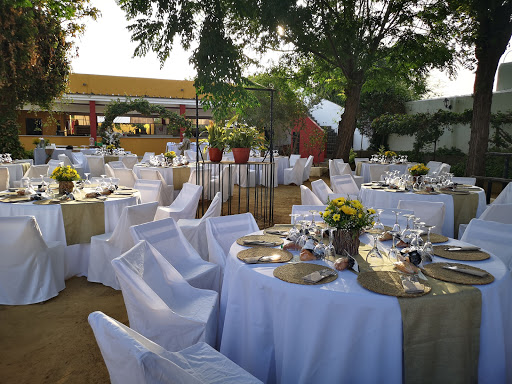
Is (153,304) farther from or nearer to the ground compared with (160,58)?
nearer to the ground

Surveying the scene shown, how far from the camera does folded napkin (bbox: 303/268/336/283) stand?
207 centimetres

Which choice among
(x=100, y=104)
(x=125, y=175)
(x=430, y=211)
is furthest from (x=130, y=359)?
(x=100, y=104)

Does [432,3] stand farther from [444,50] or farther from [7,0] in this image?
[7,0]

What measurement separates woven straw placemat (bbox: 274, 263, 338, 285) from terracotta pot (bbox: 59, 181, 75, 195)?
138 inches

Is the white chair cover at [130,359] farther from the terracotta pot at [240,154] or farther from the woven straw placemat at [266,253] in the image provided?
the terracotta pot at [240,154]

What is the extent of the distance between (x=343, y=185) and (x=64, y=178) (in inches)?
186

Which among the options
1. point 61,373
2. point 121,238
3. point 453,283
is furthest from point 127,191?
point 453,283

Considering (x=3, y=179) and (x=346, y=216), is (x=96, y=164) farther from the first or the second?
(x=346, y=216)

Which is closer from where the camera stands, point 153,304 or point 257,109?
point 153,304

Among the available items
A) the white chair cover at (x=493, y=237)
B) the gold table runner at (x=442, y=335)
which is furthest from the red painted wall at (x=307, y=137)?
the gold table runner at (x=442, y=335)

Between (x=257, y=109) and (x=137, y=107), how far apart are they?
537 cm

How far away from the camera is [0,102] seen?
33.7ft

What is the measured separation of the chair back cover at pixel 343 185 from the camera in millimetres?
7074

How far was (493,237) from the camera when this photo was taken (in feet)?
10.5
